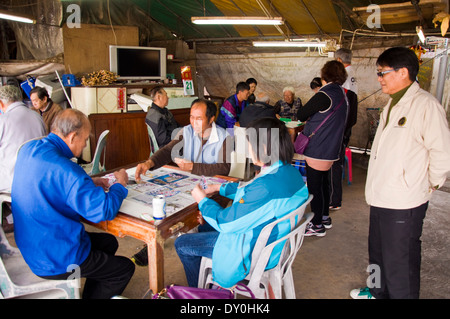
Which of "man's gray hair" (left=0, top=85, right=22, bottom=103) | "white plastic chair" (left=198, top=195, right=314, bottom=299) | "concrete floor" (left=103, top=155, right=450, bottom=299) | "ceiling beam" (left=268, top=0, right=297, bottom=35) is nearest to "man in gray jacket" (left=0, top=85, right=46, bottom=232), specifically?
"man's gray hair" (left=0, top=85, right=22, bottom=103)

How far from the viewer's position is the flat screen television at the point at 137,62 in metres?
6.03

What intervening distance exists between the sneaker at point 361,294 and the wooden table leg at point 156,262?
1.49 metres

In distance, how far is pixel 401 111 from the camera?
1.91 meters

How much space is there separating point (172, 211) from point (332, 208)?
2.82 metres

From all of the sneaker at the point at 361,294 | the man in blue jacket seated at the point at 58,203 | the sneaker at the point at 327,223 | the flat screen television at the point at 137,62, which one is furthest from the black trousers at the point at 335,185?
the flat screen television at the point at 137,62

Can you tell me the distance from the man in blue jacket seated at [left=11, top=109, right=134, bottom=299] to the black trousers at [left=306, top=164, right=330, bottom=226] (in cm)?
203

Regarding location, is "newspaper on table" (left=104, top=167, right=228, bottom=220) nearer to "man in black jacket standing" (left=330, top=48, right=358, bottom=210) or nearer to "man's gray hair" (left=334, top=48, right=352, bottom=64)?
"man in black jacket standing" (left=330, top=48, right=358, bottom=210)

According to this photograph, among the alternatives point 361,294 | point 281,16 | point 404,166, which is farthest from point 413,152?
point 281,16

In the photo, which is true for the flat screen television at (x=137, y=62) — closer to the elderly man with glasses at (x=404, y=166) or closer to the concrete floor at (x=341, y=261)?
the concrete floor at (x=341, y=261)

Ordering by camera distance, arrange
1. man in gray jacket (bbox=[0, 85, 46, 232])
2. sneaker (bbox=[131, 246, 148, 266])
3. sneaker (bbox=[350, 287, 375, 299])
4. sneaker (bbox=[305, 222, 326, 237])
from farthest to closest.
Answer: sneaker (bbox=[305, 222, 326, 237]) → man in gray jacket (bbox=[0, 85, 46, 232]) → sneaker (bbox=[131, 246, 148, 266]) → sneaker (bbox=[350, 287, 375, 299])

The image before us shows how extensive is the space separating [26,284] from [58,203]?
0.46 meters

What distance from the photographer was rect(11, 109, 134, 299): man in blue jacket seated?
160 centimetres
